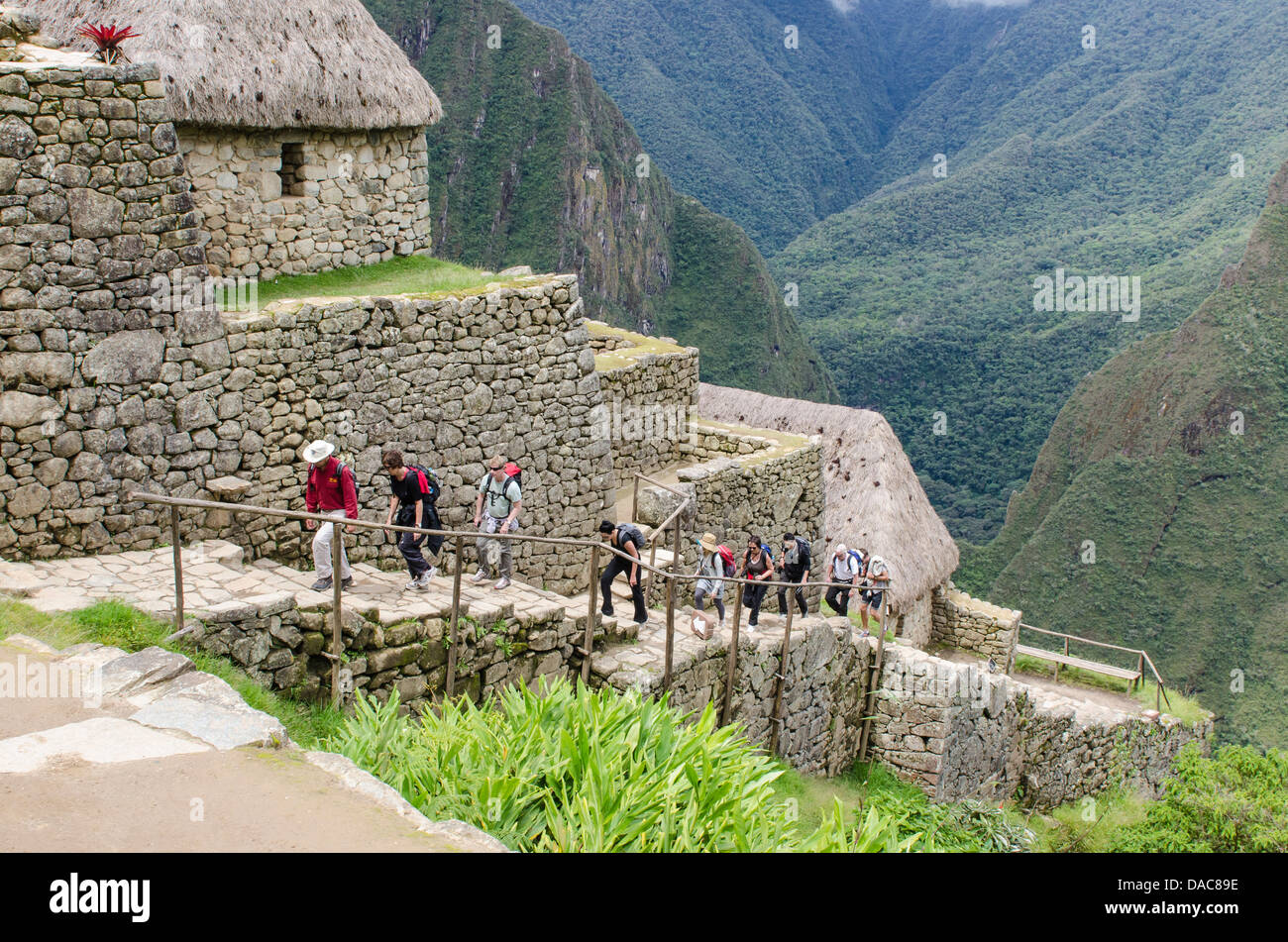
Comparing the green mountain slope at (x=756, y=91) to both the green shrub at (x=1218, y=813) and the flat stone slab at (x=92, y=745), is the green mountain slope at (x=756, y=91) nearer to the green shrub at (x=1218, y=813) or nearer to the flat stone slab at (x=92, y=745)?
the green shrub at (x=1218, y=813)

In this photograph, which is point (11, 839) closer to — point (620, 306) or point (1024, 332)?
point (620, 306)

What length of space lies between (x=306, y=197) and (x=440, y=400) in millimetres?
2639

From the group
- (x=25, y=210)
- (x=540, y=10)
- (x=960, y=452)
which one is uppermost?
(x=540, y=10)

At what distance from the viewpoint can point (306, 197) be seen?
11242 millimetres

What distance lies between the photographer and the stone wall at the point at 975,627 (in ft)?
67.6

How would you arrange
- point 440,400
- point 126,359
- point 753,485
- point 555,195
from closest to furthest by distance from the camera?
point 126,359 → point 440,400 → point 753,485 → point 555,195

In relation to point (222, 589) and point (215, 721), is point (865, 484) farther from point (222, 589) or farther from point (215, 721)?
point (215, 721)

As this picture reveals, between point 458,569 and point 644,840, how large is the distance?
2.94 m

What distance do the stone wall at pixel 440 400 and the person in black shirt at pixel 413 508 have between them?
1081mm

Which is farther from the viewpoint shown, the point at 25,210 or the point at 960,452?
the point at 960,452

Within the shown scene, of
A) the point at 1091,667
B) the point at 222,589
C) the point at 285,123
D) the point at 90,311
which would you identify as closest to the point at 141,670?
the point at 222,589

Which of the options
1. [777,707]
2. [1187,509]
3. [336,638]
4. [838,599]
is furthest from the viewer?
[1187,509]

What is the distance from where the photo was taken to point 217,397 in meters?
8.77

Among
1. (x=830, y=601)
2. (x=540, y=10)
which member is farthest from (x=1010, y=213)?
(x=830, y=601)
